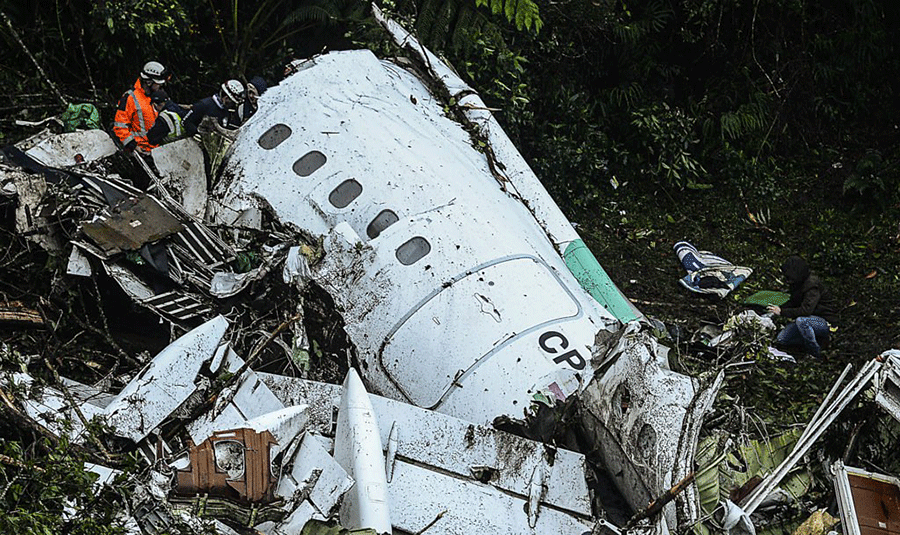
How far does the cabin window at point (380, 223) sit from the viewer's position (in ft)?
26.3

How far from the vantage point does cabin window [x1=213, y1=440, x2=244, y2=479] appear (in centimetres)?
626

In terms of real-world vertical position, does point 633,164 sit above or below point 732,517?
below

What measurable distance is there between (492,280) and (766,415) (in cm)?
309

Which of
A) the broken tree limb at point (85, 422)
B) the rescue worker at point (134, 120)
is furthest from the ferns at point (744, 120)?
the broken tree limb at point (85, 422)

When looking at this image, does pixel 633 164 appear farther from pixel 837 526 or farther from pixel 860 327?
pixel 837 526

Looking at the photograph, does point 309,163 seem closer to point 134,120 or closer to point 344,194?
point 344,194

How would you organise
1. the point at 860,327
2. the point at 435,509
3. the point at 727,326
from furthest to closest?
1. the point at 860,327
2. the point at 727,326
3. the point at 435,509

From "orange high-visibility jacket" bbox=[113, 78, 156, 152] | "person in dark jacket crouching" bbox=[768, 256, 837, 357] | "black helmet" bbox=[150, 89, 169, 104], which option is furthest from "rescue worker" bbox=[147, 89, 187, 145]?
"person in dark jacket crouching" bbox=[768, 256, 837, 357]

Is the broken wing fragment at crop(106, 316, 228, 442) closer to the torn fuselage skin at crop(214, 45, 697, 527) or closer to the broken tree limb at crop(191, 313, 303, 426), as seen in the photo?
the broken tree limb at crop(191, 313, 303, 426)

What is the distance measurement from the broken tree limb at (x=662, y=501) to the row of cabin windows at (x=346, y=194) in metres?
2.78

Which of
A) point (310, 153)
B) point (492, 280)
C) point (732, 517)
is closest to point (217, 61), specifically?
point (310, 153)

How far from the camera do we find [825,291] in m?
10.6

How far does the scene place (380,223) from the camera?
802 centimetres

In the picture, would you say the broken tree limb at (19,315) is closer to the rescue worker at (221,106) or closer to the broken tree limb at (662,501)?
the rescue worker at (221,106)
